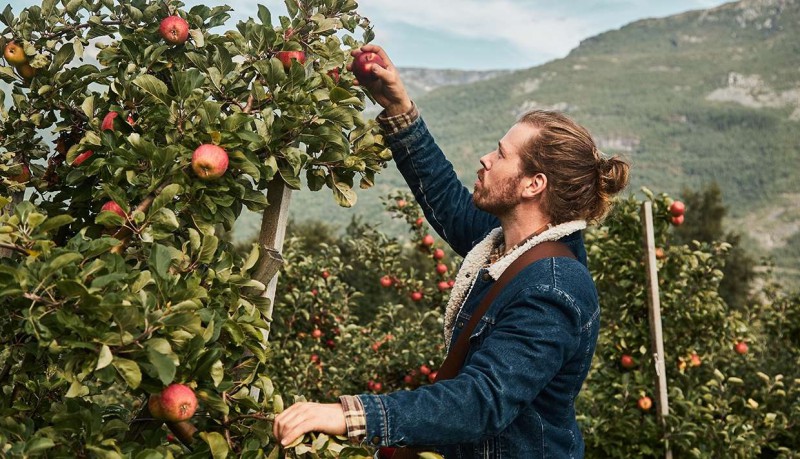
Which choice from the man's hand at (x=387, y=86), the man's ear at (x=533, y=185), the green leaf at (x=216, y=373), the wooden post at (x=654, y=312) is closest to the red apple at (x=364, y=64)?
the man's hand at (x=387, y=86)

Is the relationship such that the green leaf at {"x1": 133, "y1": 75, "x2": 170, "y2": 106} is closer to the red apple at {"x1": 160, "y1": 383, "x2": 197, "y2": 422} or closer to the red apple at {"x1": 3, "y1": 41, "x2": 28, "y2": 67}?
the red apple at {"x1": 3, "y1": 41, "x2": 28, "y2": 67}

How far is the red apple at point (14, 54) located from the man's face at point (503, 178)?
1206 millimetres

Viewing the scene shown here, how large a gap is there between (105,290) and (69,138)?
2.85 feet

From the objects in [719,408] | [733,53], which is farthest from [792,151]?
[719,408]

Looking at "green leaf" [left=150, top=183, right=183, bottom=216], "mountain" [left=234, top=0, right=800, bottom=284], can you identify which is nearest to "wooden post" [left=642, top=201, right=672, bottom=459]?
"green leaf" [left=150, top=183, right=183, bottom=216]

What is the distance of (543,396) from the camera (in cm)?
172

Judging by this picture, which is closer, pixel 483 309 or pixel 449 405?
pixel 449 405

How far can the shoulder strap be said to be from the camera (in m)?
1.77

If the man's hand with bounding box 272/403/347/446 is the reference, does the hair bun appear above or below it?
above

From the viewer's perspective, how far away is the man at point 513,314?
1422 millimetres

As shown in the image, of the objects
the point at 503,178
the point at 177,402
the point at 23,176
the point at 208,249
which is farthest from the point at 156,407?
the point at 503,178

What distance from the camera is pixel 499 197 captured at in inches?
75.1

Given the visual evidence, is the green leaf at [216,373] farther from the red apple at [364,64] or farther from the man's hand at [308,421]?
the red apple at [364,64]

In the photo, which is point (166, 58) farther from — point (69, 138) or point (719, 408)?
point (719, 408)
